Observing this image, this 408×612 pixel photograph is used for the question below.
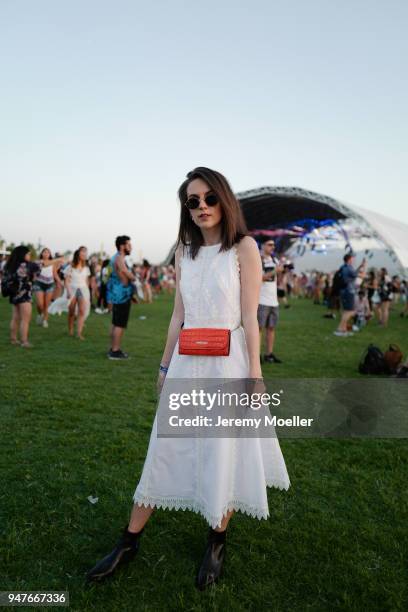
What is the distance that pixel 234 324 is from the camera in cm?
243

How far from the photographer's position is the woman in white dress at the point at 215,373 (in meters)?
2.36

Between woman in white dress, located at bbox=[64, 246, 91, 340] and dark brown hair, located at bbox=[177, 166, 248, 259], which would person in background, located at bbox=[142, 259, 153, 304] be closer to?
woman in white dress, located at bbox=[64, 246, 91, 340]

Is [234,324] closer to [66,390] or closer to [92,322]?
[66,390]

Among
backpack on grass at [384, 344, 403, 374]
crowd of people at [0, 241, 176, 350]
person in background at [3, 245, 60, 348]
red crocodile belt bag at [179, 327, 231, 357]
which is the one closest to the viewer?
red crocodile belt bag at [179, 327, 231, 357]

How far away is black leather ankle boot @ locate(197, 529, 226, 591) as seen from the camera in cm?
240

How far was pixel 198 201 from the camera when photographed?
2.40 m

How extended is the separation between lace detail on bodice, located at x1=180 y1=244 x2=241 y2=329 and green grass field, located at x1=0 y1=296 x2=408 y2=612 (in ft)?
4.32

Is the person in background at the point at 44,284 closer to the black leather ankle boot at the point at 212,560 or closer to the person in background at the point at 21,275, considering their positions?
the person in background at the point at 21,275

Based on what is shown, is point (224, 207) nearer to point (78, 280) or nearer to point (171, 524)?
point (171, 524)

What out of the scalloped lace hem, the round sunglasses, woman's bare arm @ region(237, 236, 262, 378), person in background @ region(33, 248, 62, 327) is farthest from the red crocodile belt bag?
person in background @ region(33, 248, 62, 327)

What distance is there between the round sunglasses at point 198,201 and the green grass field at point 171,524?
1891 millimetres

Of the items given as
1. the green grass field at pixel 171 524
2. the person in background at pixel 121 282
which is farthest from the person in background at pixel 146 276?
the green grass field at pixel 171 524

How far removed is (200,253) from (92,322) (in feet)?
38.0

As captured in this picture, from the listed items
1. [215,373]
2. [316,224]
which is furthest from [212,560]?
[316,224]
